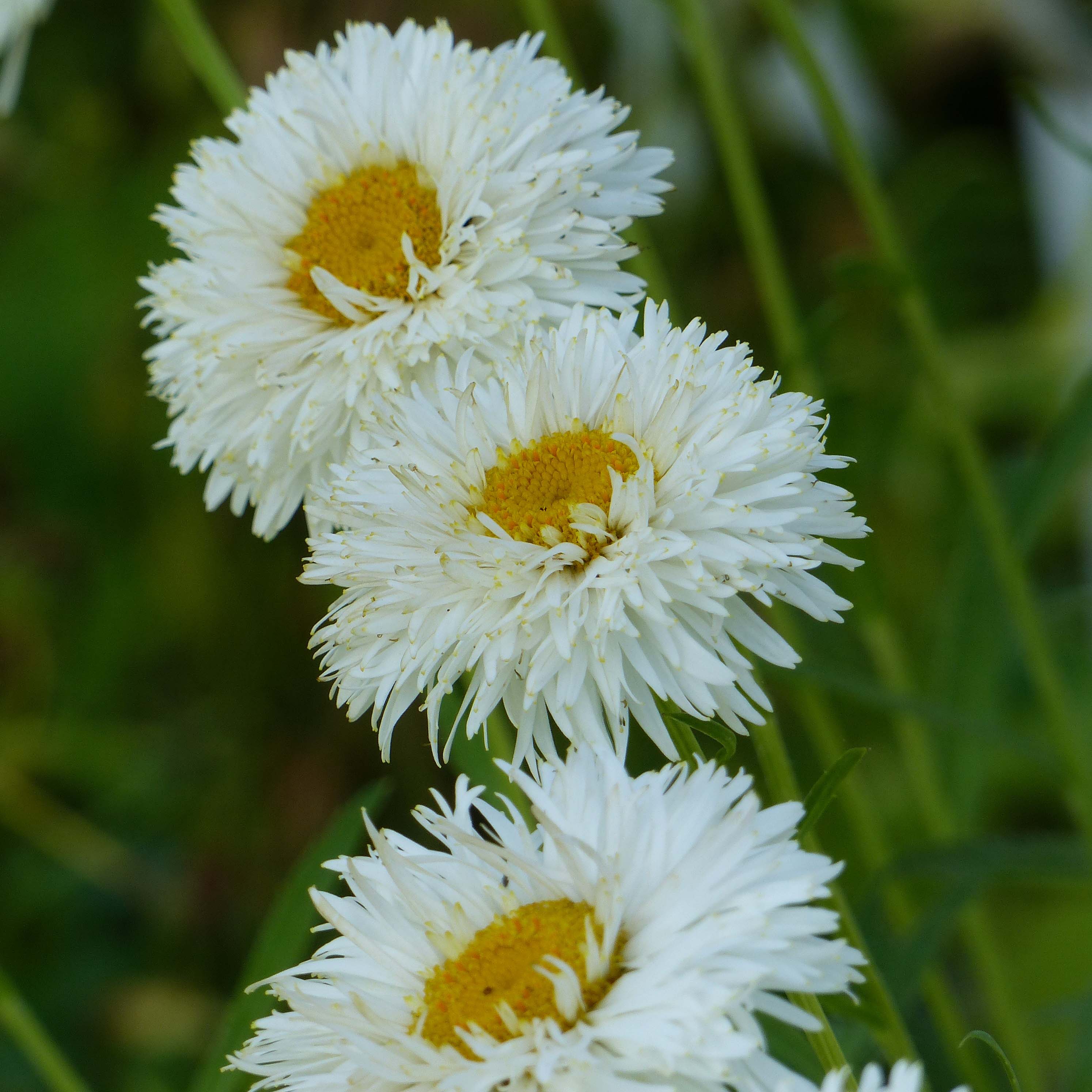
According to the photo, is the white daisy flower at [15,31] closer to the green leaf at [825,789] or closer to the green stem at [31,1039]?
the green stem at [31,1039]

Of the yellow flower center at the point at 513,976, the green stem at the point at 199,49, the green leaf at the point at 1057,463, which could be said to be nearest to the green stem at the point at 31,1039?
the yellow flower center at the point at 513,976

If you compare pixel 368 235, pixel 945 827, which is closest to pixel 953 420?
pixel 945 827

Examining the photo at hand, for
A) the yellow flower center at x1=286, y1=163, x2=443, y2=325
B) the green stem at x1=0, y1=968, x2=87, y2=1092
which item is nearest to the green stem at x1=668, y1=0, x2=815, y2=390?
the yellow flower center at x1=286, y1=163, x2=443, y2=325

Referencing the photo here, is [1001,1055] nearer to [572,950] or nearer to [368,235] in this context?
[572,950]

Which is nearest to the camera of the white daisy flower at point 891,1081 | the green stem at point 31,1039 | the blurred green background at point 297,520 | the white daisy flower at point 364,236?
the white daisy flower at point 891,1081

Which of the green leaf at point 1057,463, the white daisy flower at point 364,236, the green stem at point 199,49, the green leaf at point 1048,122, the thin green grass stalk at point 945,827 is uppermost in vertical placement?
the green stem at point 199,49

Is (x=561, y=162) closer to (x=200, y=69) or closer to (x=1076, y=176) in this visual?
(x=200, y=69)
